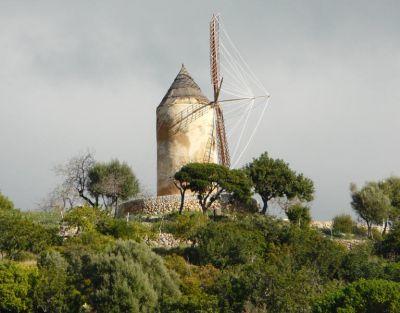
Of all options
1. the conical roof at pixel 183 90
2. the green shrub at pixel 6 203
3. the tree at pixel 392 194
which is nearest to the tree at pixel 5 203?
the green shrub at pixel 6 203

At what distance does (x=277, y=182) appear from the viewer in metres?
32.1

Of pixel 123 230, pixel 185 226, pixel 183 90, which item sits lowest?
pixel 123 230

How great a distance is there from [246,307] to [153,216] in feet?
56.5

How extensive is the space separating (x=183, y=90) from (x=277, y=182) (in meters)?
7.68

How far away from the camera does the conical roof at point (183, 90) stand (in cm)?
3562

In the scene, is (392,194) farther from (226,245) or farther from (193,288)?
(193,288)

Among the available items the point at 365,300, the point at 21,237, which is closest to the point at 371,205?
the point at 21,237

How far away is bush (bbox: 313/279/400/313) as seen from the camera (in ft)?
46.7

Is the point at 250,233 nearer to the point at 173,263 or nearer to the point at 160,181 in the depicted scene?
the point at 173,263

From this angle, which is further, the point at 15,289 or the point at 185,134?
the point at 185,134

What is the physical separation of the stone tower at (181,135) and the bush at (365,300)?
20.5 metres

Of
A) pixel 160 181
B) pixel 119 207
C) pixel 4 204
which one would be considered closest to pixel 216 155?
pixel 160 181

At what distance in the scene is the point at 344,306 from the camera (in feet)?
46.5

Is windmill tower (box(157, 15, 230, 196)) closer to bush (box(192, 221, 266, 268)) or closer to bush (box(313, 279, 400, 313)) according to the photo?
bush (box(192, 221, 266, 268))
